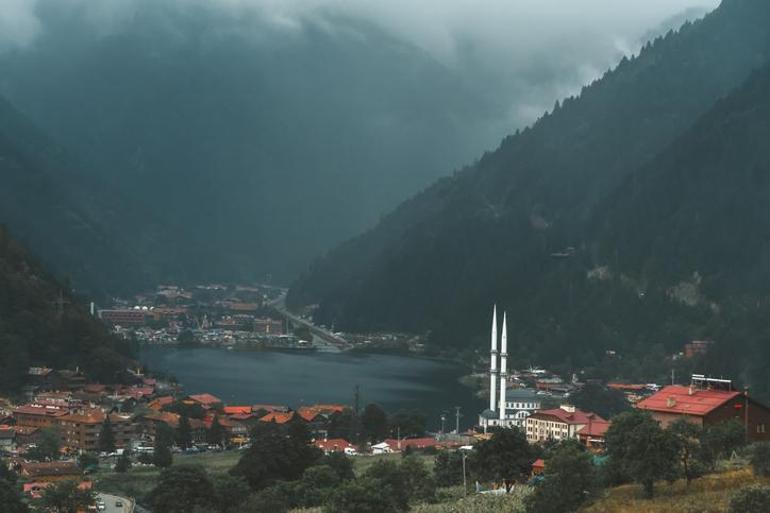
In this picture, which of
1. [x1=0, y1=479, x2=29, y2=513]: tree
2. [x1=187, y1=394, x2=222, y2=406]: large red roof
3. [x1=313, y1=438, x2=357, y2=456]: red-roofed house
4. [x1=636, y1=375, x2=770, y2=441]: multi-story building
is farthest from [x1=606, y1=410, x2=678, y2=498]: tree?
[x1=187, y1=394, x2=222, y2=406]: large red roof

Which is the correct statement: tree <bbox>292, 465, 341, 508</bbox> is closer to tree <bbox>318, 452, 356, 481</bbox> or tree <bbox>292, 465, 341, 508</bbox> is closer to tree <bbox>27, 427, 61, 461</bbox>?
tree <bbox>318, 452, 356, 481</bbox>

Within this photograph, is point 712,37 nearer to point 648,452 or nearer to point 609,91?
point 609,91

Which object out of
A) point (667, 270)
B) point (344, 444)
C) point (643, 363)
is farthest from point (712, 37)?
point (344, 444)

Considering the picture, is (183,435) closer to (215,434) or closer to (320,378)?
(215,434)

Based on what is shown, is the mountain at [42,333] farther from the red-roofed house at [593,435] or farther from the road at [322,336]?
the road at [322,336]

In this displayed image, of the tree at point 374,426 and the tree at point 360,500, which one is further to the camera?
the tree at point 374,426

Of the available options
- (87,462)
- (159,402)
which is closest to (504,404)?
(159,402)

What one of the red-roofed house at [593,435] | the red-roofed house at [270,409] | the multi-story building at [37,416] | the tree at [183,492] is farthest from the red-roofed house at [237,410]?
the tree at [183,492]
